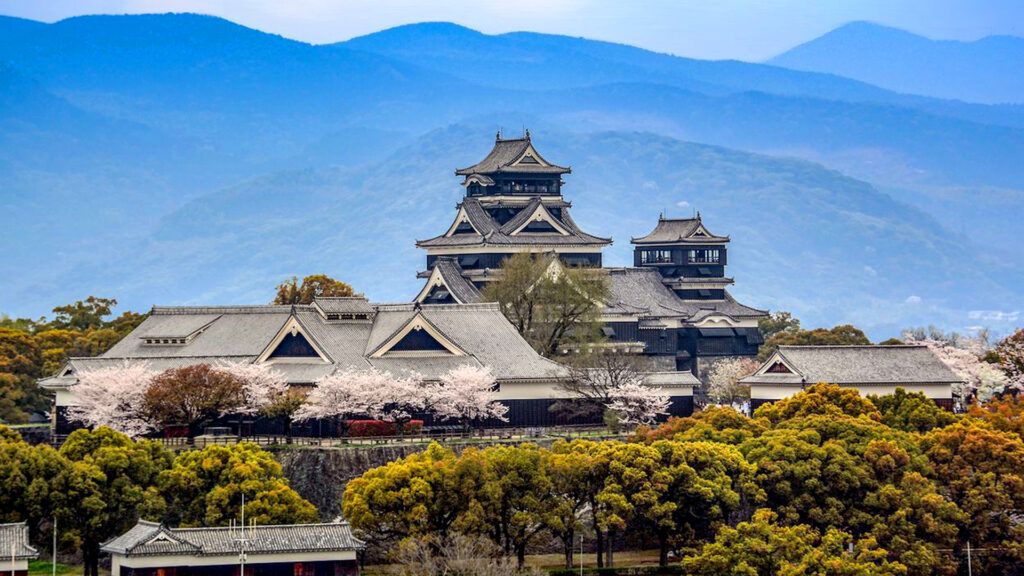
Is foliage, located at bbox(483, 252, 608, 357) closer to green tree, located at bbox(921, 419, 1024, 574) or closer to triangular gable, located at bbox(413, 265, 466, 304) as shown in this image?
triangular gable, located at bbox(413, 265, 466, 304)

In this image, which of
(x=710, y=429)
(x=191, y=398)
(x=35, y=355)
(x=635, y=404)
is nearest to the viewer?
(x=710, y=429)

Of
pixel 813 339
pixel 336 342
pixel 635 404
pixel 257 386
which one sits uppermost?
pixel 813 339

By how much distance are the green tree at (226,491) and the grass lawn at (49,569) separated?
3352mm

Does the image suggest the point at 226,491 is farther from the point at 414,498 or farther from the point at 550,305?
the point at 550,305

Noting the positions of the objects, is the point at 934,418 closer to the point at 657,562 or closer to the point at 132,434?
the point at 657,562

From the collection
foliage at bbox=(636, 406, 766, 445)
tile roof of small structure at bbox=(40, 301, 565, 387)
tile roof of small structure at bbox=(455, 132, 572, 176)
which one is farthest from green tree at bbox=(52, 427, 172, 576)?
tile roof of small structure at bbox=(455, 132, 572, 176)

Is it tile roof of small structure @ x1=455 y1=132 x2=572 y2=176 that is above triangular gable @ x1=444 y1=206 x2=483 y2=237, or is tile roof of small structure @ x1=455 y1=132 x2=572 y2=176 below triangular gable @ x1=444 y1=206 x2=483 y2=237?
above

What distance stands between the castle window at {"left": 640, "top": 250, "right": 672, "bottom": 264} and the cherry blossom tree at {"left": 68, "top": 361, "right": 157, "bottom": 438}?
4221cm

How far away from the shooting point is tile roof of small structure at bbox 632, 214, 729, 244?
106m

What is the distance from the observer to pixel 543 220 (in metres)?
98.6

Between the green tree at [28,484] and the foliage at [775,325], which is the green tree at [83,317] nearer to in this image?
the foliage at [775,325]

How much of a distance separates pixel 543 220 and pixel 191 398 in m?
34.5

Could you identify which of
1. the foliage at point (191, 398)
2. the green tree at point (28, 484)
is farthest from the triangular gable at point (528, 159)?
the green tree at point (28, 484)

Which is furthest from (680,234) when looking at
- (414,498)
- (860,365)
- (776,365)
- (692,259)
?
(414,498)
